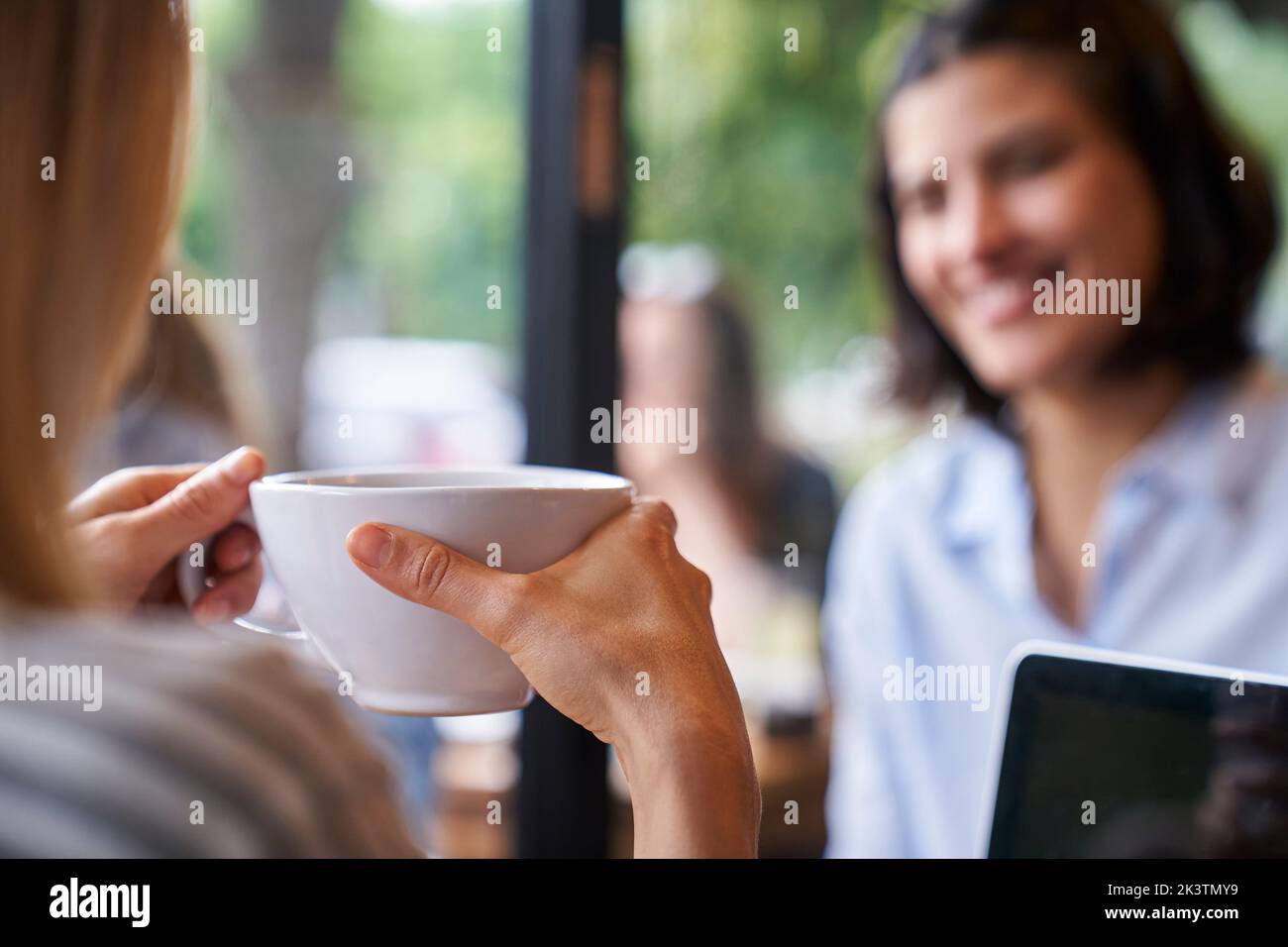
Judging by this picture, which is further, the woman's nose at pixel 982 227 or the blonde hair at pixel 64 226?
the woman's nose at pixel 982 227

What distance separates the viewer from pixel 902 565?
3.62 ft

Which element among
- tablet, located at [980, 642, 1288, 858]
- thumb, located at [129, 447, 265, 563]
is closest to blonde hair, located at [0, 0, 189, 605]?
thumb, located at [129, 447, 265, 563]

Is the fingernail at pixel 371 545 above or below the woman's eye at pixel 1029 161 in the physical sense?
below

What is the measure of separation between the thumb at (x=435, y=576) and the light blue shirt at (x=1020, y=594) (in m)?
0.69

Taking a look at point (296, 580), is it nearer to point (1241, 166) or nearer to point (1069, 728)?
point (1069, 728)

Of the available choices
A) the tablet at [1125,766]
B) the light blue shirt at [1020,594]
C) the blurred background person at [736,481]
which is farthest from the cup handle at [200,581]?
the blurred background person at [736,481]

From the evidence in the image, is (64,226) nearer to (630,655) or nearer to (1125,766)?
(630,655)

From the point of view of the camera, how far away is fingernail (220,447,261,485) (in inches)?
17.4

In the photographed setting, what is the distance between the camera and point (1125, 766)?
18.2 inches

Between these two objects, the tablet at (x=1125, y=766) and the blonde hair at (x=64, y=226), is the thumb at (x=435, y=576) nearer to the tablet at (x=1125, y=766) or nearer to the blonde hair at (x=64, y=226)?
the blonde hair at (x=64, y=226)

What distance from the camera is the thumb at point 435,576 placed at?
36 centimetres
